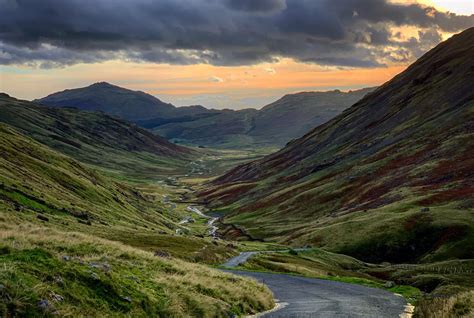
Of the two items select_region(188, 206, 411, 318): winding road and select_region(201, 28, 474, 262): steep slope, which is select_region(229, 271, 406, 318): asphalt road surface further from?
select_region(201, 28, 474, 262): steep slope

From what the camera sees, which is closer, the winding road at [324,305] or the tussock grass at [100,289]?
the tussock grass at [100,289]

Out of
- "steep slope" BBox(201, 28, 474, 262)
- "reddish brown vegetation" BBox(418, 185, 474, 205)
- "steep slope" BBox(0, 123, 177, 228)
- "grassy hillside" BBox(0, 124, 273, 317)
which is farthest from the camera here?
"reddish brown vegetation" BBox(418, 185, 474, 205)

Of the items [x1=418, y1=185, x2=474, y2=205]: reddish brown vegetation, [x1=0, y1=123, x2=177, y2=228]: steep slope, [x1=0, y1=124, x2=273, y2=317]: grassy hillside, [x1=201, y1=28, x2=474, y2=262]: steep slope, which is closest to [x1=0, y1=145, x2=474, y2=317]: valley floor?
[x1=0, y1=124, x2=273, y2=317]: grassy hillside

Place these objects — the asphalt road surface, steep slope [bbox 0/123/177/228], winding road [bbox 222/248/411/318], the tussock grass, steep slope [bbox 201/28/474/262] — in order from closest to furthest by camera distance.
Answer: the tussock grass, the asphalt road surface, winding road [bbox 222/248/411/318], steep slope [bbox 0/123/177/228], steep slope [bbox 201/28/474/262]

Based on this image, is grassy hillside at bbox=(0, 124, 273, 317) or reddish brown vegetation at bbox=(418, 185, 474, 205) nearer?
grassy hillside at bbox=(0, 124, 273, 317)

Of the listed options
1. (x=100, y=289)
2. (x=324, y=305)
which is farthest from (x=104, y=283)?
(x=324, y=305)

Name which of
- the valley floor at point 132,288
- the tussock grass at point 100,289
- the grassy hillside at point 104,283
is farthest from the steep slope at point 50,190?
the tussock grass at point 100,289

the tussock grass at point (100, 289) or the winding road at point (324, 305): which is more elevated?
the tussock grass at point (100, 289)

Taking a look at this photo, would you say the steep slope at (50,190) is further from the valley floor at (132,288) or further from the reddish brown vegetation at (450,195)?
the reddish brown vegetation at (450,195)

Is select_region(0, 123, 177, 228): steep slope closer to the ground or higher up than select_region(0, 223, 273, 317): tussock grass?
closer to the ground

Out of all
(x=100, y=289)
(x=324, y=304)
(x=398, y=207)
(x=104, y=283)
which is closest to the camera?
(x=100, y=289)

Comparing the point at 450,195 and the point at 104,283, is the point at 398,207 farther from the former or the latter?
the point at 104,283

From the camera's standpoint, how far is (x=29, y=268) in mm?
18109

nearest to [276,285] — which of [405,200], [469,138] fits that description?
[405,200]
